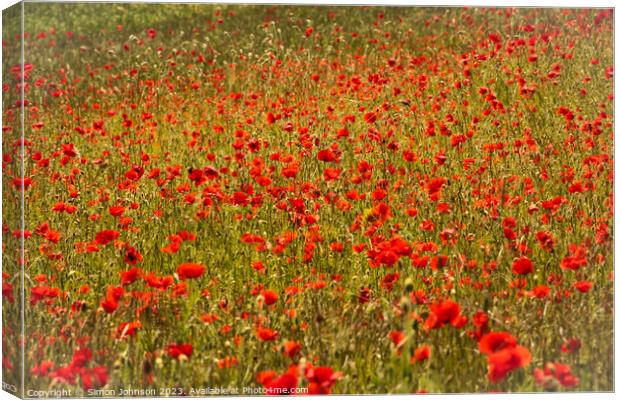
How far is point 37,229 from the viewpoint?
416 cm

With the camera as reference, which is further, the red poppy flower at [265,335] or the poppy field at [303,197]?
the poppy field at [303,197]

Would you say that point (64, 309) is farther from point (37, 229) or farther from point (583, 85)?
point (583, 85)

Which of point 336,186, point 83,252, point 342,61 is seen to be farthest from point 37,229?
point 342,61

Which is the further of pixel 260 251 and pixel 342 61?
pixel 342 61

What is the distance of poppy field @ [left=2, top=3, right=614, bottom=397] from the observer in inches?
159

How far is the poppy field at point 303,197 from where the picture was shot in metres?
4.05

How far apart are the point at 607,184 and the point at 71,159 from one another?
2.44 metres

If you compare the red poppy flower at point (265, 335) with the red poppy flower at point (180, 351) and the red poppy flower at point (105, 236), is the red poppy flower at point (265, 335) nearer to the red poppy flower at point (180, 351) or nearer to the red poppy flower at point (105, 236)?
A: the red poppy flower at point (180, 351)

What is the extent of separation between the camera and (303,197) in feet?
14.6

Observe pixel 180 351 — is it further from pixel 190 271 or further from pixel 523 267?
pixel 523 267

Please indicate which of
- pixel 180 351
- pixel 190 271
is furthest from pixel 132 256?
pixel 180 351

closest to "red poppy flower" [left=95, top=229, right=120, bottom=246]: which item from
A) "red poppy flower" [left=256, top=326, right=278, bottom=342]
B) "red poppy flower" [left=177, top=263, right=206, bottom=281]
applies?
"red poppy flower" [left=177, top=263, right=206, bottom=281]

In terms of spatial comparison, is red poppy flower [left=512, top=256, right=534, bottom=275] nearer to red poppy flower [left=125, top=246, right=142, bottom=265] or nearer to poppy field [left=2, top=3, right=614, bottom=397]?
poppy field [left=2, top=3, right=614, bottom=397]

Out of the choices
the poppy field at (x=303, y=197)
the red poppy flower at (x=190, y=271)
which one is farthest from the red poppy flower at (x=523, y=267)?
the red poppy flower at (x=190, y=271)
